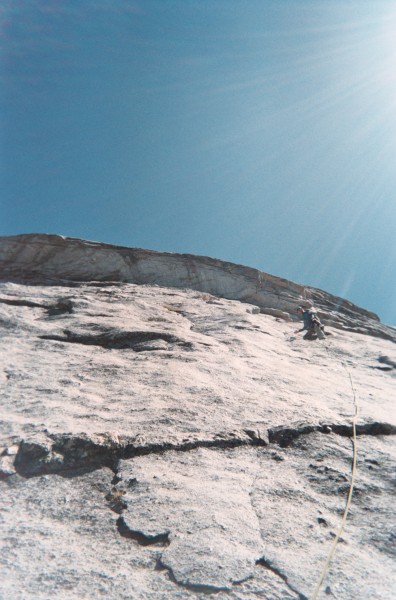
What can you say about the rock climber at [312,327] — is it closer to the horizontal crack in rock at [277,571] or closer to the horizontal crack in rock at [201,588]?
the horizontal crack in rock at [277,571]

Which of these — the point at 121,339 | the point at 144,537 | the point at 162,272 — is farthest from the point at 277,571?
the point at 162,272

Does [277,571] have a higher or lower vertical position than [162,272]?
lower

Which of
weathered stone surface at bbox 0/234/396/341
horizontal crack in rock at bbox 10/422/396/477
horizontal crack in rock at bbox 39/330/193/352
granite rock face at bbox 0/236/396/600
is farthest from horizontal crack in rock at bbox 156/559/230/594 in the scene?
weathered stone surface at bbox 0/234/396/341

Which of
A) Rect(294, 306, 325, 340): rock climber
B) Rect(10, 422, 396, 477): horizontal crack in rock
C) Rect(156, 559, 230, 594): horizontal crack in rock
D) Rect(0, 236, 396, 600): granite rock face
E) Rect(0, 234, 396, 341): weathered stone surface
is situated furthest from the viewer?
Rect(0, 234, 396, 341): weathered stone surface

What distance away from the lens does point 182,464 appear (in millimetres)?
3484

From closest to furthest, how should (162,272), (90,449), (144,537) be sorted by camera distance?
(144,537) < (90,449) < (162,272)

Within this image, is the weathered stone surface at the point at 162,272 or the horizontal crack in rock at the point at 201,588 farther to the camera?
the weathered stone surface at the point at 162,272

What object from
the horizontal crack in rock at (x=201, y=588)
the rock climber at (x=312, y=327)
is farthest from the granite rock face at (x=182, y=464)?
the rock climber at (x=312, y=327)

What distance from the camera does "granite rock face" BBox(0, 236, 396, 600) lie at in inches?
93.4

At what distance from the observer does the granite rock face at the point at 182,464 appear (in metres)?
2.37

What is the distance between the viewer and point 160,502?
9.62ft

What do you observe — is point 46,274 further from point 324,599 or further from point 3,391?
point 324,599

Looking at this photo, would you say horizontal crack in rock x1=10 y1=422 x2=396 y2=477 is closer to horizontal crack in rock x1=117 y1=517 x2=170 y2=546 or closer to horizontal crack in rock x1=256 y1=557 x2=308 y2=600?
horizontal crack in rock x1=117 y1=517 x2=170 y2=546

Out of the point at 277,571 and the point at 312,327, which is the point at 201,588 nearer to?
the point at 277,571
